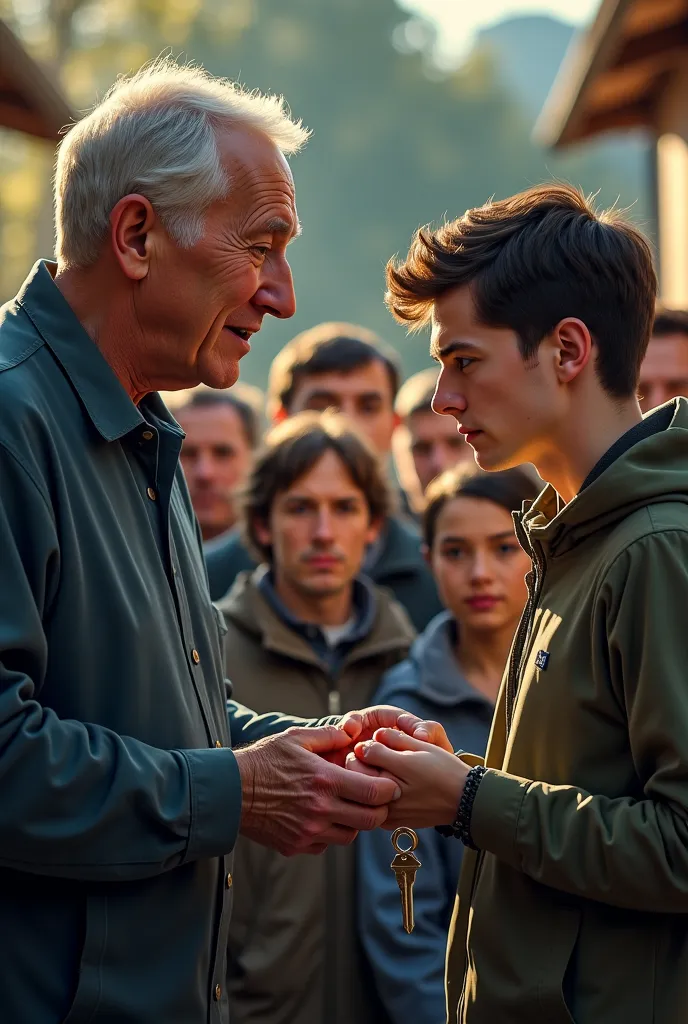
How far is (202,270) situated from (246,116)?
0.41 m

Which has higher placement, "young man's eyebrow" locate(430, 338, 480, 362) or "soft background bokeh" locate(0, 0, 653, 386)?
"soft background bokeh" locate(0, 0, 653, 386)

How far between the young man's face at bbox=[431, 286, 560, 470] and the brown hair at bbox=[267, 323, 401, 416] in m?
3.73

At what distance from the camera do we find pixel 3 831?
2701 millimetres

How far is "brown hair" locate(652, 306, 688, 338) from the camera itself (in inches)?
251

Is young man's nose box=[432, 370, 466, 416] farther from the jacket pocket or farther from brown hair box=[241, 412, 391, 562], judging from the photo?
brown hair box=[241, 412, 391, 562]

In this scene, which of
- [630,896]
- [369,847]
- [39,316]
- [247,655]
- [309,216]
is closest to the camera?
[630,896]

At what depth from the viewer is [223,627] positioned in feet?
11.9

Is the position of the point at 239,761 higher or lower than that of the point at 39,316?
lower

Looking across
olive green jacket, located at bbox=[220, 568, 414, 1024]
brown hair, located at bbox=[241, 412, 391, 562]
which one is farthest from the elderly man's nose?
brown hair, located at bbox=[241, 412, 391, 562]

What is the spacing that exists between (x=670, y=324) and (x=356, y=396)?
1627 mm

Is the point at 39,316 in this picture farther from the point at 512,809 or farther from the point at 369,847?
the point at 369,847

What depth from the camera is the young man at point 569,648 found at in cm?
290

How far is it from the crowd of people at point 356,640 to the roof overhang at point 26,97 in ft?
22.4

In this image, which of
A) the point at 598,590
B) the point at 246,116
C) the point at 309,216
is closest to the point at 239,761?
the point at 598,590
